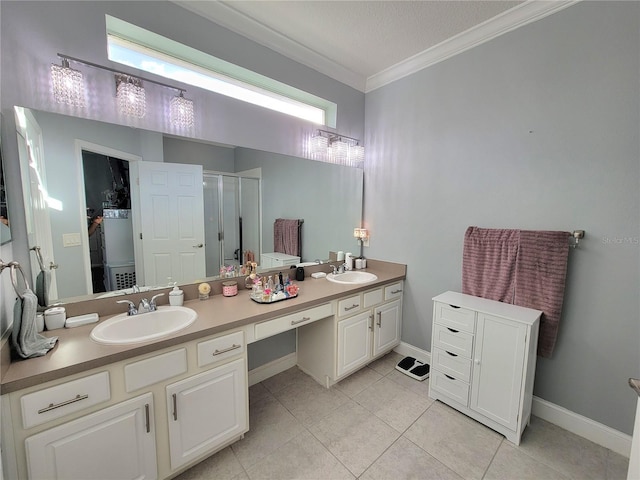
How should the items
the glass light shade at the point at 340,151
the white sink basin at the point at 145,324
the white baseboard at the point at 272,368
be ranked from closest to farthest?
the white sink basin at the point at 145,324, the white baseboard at the point at 272,368, the glass light shade at the point at 340,151

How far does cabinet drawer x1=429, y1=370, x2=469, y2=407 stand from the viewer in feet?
6.30

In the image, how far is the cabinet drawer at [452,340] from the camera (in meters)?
1.89

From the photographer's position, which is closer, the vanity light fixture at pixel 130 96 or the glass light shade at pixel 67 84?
the glass light shade at pixel 67 84

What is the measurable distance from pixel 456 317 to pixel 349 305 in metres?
0.78

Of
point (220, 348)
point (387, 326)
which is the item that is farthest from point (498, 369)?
point (220, 348)

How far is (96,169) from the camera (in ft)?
5.08

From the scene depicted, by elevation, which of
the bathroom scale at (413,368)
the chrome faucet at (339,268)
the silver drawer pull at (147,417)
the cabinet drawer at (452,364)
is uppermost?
the chrome faucet at (339,268)

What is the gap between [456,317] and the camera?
6.39ft

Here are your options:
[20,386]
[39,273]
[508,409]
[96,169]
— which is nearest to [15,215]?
[39,273]

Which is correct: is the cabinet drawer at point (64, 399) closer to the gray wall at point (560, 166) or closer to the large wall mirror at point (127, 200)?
the large wall mirror at point (127, 200)

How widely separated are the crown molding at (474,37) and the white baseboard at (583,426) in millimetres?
2612

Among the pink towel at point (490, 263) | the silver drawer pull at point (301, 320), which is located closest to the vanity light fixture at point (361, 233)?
the pink towel at point (490, 263)

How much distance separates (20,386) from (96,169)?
1.10 meters

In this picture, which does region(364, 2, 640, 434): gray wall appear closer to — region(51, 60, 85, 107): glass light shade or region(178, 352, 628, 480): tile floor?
region(178, 352, 628, 480): tile floor
